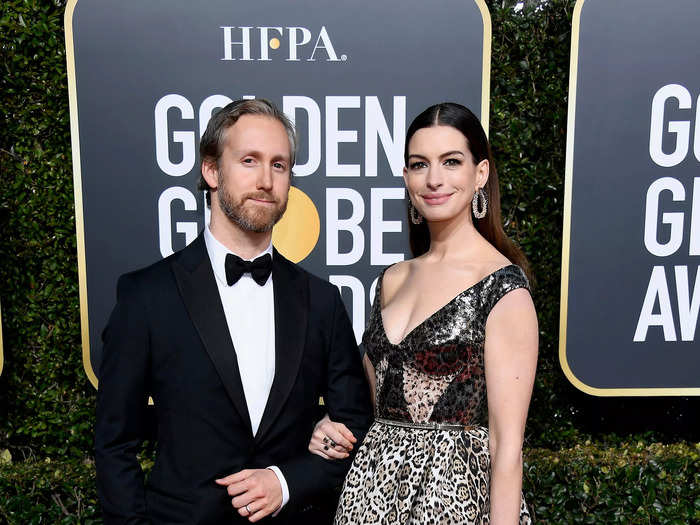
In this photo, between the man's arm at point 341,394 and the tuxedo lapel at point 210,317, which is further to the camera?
the man's arm at point 341,394

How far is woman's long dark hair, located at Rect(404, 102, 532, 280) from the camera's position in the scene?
1.87 m

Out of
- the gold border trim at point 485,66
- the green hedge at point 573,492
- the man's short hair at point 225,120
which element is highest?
the gold border trim at point 485,66

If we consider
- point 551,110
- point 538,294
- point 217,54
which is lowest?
point 538,294

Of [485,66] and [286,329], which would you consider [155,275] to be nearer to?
[286,329]

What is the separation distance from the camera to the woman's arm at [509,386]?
5.50 feet

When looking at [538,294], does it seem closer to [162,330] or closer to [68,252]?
[162,330]

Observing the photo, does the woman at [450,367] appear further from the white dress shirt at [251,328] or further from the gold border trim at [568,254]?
the gold border trim at [568,254]

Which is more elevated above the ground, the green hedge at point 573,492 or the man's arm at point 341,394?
the man's arm at point 341,394

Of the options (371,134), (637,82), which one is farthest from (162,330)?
(637,82)

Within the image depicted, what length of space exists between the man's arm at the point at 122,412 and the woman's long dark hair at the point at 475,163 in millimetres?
1174

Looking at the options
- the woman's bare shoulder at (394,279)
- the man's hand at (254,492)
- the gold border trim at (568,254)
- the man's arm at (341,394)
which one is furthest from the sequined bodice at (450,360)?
the gold border trim at (568,254)

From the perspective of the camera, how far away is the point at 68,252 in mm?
3074

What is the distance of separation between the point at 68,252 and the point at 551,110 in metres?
3.10

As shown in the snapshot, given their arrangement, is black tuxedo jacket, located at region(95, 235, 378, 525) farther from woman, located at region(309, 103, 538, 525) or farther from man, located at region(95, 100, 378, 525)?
woman, located at region(309, 103, 538, 525)
